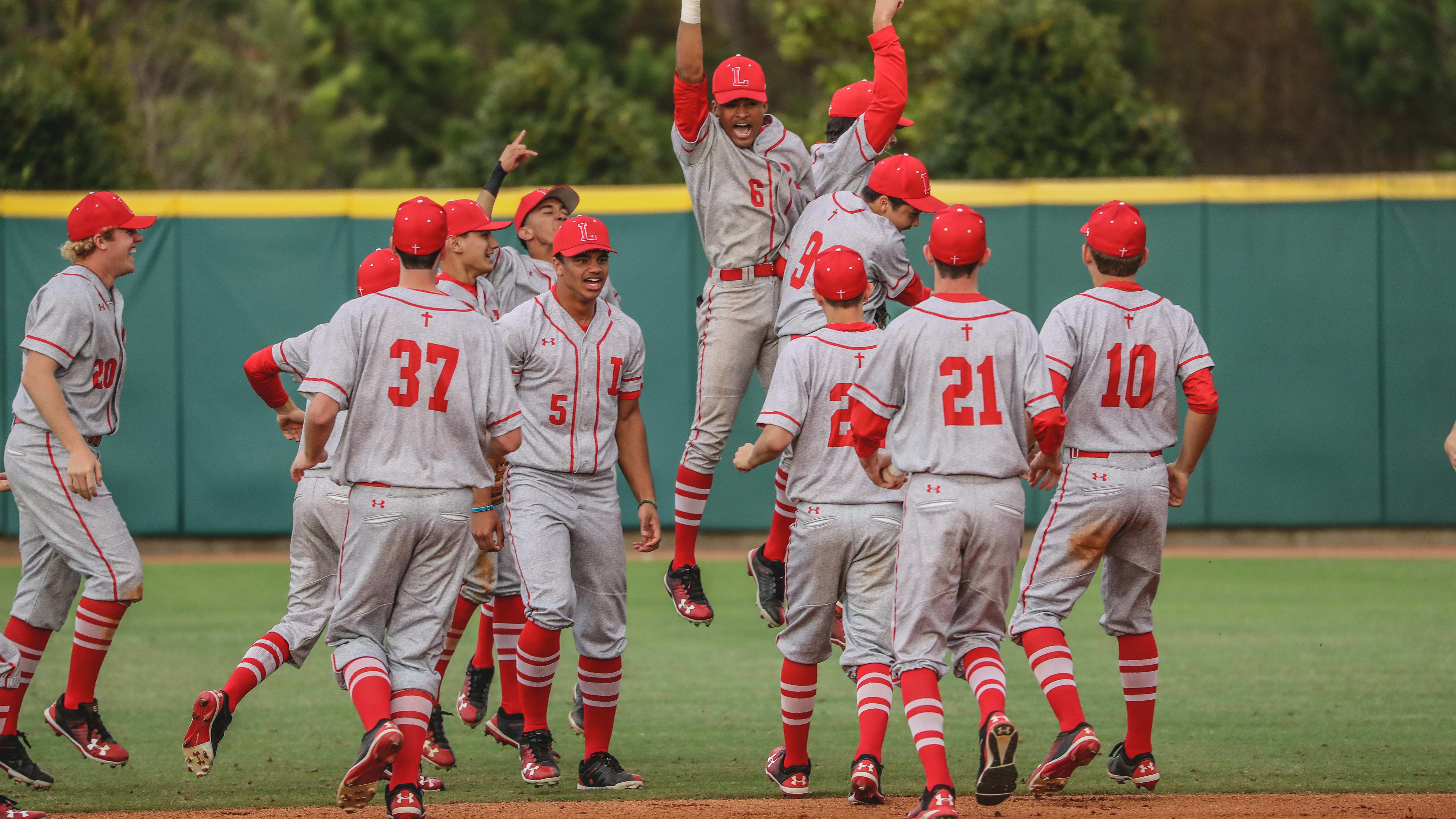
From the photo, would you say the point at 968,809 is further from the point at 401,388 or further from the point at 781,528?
the point at 401,388

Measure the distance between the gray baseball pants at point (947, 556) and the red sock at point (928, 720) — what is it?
0.04 meters

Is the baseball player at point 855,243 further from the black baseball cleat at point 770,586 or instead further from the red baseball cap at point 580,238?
the red baseball cap at point 580,238

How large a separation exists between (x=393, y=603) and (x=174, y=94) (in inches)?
989

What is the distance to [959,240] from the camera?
5562mm

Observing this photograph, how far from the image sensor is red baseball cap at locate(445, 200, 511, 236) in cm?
670

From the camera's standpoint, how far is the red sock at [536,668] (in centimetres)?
642

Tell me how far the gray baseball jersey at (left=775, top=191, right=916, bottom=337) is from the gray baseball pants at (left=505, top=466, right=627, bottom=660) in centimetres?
109

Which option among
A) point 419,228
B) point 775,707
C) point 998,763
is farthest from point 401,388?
point 775,707

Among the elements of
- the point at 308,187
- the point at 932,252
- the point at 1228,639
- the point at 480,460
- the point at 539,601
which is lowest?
the point at 1228,639

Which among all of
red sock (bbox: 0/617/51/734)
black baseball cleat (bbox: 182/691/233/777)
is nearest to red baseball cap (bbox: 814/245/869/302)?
black baseball cleat (bbox: 182/691/233/777)

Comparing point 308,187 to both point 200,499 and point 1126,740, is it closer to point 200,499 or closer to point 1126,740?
point 200,499

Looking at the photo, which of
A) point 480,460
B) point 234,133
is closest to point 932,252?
point 480,460

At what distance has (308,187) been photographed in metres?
29.9

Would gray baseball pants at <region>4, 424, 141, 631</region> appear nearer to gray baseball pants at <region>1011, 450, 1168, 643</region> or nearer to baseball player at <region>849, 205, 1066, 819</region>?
baseball player at <region>849, 205, 1066, 819</region>
